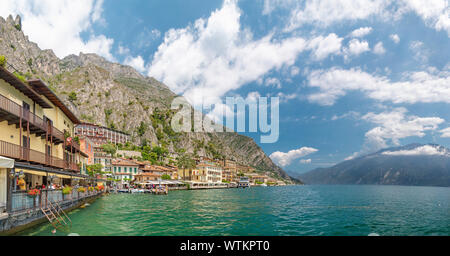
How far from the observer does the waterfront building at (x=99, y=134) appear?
487 ft

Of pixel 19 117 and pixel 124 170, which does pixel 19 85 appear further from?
pixel 124 170

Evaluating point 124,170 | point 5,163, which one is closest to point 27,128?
point 5,163

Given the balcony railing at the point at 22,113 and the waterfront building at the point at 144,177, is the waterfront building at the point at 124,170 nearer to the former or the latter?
the waterfront building at the point at 144,177

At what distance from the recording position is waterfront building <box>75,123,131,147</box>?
148 meters

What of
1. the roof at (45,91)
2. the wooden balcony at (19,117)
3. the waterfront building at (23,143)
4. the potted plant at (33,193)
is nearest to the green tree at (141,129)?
the waterfront building at (23,143)

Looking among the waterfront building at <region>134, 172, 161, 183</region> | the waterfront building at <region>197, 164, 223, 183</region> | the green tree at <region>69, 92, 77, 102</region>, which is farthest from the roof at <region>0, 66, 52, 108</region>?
the green tree at <region>69, 92, 77, 102</region>

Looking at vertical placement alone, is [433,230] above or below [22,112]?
below

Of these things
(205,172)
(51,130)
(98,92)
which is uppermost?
(98,92)

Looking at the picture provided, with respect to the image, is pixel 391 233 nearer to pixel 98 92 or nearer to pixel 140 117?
pixel 140 117

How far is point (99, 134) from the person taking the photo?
155 metres

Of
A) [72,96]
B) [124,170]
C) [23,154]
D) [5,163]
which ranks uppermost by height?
[72,96]
